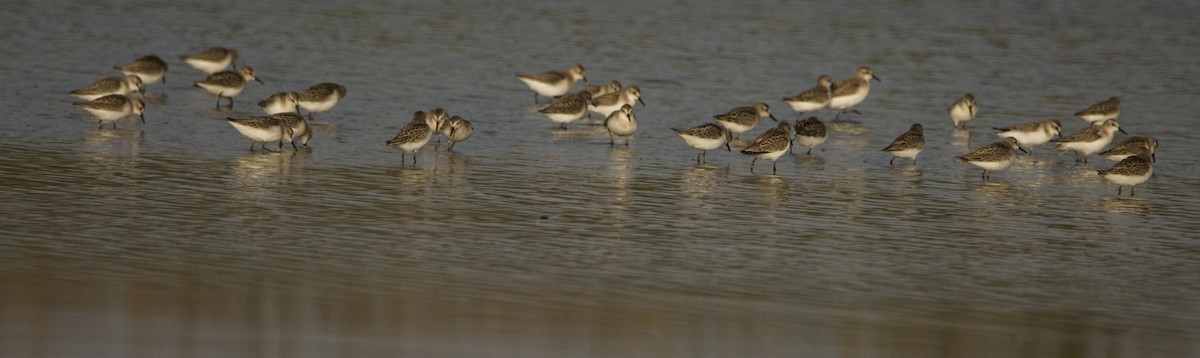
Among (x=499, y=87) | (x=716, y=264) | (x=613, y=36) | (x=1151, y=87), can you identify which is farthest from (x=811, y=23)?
(x=716, y=264)

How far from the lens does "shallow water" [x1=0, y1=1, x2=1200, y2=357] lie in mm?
9055

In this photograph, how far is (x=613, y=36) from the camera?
30.3 m

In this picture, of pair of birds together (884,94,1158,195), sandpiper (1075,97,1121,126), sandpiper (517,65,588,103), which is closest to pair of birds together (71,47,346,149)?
sandpiper (517,65,588,103)

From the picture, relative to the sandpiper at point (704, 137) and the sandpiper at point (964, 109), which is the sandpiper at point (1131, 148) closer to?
the sandpiper at point (964, 109)

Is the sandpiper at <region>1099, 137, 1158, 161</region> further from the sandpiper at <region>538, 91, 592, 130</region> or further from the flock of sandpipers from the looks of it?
the sandpiper at <region>538, 91, 592, 130</region>

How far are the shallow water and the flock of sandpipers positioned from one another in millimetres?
254

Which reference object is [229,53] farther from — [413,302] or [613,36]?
[413,302]

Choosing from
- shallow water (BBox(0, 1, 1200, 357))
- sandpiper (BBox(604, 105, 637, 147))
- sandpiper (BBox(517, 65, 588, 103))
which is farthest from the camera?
sandpiper (BBox(517, 65, 588, 103))

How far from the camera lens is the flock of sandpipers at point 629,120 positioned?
16203 mm

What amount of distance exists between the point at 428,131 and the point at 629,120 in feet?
8.68

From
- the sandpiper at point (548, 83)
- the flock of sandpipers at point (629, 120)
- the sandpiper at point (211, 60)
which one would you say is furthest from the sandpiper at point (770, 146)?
the sandpiper at point (211, 60)

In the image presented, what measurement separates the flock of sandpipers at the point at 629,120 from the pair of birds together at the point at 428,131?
0.01 meters

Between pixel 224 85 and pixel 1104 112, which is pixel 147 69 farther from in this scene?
pixel 1104 112

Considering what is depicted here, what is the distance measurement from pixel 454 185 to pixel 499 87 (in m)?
8.85
